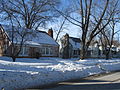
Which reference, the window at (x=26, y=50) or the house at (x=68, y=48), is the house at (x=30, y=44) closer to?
the window at (x=26, y=50)

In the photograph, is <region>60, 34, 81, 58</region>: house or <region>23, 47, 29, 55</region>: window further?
<region>60, 34, 81, 58</region>: house

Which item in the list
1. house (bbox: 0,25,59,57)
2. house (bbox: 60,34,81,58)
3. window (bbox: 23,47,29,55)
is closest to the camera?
house (bbox: 0,25,59,57)

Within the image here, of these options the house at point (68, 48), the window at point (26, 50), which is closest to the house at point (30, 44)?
the window at point (26, 50)

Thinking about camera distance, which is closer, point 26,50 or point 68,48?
point 26,50

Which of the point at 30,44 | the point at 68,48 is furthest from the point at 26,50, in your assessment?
the point at 68,48

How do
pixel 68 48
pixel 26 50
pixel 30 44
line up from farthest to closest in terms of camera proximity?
pixel 68 48 → pixel 26 50 → pixel 30 44

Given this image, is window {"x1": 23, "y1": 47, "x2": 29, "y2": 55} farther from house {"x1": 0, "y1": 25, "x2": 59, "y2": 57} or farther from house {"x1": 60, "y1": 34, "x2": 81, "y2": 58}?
house {"x1": 60, "y1": 34, "x2": 81, "y2": 58}

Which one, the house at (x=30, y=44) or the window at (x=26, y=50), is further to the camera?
the window at (x=26, y=50)

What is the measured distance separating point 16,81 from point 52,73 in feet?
10.8

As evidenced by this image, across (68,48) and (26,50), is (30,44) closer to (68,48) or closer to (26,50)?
(26,50)

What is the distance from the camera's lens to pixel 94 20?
3547cm

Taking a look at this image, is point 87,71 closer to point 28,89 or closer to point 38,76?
point 38,76

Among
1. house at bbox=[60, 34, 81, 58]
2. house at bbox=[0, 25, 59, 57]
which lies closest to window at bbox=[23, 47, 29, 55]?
house at bbox=[0, 25, 59, 57]

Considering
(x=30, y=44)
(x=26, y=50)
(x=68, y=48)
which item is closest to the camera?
(x=30, y=44)
